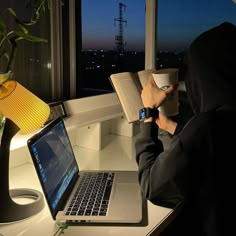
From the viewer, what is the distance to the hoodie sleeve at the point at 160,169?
3.31 feet

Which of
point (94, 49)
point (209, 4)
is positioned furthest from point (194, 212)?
point (209, 4)

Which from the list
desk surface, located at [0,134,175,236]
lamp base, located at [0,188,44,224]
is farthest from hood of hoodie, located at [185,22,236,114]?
lamp base, located at [0,188,44,224]

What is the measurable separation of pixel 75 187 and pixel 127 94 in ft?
2.09

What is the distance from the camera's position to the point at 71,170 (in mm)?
1412

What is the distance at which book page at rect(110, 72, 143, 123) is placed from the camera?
1796 mm

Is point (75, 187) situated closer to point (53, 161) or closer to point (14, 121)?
point (53, 161)

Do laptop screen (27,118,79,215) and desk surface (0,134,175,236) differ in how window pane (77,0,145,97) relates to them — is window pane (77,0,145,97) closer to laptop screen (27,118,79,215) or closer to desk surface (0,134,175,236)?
desk surface (0,134,175,236)

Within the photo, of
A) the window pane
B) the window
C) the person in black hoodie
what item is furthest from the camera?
the window pane

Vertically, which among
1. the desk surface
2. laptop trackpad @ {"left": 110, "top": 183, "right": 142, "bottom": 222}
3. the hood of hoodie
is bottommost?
the desk surface

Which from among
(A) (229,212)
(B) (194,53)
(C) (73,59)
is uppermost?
(B) (194,53)

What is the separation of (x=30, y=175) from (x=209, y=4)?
1.99 metres

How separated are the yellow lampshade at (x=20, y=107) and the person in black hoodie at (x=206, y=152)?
1.32 ft

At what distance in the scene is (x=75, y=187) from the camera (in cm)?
134

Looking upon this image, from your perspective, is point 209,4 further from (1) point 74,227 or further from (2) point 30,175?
(1) point 74,227
